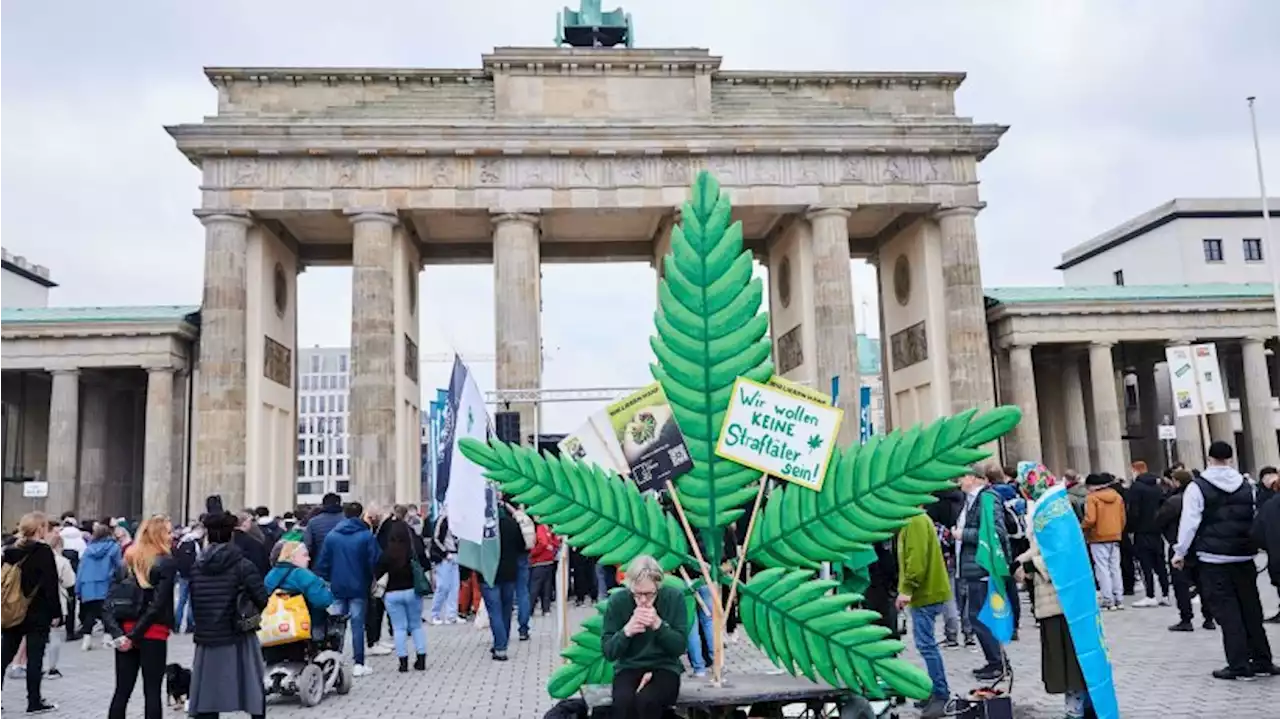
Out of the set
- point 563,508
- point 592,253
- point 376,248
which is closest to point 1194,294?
point 592,253

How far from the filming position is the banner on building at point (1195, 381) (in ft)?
64.5

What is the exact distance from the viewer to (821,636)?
5.95 m

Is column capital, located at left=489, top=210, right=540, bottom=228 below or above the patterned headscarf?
above

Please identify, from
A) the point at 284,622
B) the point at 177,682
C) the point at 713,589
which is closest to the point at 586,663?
the point at 713,589

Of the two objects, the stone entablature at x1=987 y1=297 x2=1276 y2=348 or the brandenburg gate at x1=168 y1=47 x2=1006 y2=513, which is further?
the stone entablature at x1=987 y1=297 x2=1276 y2=348

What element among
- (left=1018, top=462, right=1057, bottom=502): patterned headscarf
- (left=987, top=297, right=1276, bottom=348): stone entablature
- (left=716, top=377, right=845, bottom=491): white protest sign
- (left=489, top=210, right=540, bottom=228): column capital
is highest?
(left=489, top=210, right=540, bottom=228): column capital

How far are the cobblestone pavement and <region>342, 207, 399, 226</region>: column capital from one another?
20.2 m

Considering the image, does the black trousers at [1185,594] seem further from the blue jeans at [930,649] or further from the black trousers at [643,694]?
the black trousers at [643,694]

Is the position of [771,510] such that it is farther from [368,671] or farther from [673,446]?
[368,671]

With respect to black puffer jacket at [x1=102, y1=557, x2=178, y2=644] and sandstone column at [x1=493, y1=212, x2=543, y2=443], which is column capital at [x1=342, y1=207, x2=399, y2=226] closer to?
sandstone column at [x1=493, y1=212, x2=543, y2=443]

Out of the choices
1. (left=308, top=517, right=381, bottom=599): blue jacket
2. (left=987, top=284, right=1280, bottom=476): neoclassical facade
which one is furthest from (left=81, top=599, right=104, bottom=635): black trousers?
(left=987, top=284, right=1280, bottom=476): neoclassical facade

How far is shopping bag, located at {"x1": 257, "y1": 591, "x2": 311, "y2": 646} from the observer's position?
982cm

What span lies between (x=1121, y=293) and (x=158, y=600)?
3899 centimetres

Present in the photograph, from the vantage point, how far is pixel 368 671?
38.8 ft
